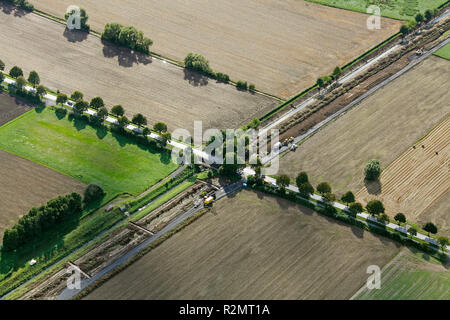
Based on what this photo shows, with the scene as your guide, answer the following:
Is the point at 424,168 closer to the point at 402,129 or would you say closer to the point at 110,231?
the point at 402,129

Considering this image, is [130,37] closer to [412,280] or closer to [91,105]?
[91,105]

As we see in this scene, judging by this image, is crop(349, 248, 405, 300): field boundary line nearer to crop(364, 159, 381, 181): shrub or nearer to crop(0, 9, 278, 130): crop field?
crop(364, 159, 381, 181): shrub

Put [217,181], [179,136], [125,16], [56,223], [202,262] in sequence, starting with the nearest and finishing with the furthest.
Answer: [202,262] → [56,223] → [217,181] → [179,136] → [125,16]

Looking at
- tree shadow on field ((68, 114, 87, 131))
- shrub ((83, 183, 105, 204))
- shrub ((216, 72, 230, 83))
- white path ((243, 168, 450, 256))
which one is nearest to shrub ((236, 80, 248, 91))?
shrub ((216, 72, 230, 83))

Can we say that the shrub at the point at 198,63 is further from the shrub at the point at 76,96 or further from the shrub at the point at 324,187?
the shrub at the point at 324,187

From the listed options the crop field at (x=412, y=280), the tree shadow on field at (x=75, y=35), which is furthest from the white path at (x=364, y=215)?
the tree shadow on field at (x=75, y=35)

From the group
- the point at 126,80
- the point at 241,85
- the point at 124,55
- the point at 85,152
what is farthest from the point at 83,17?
the point at 85,152
